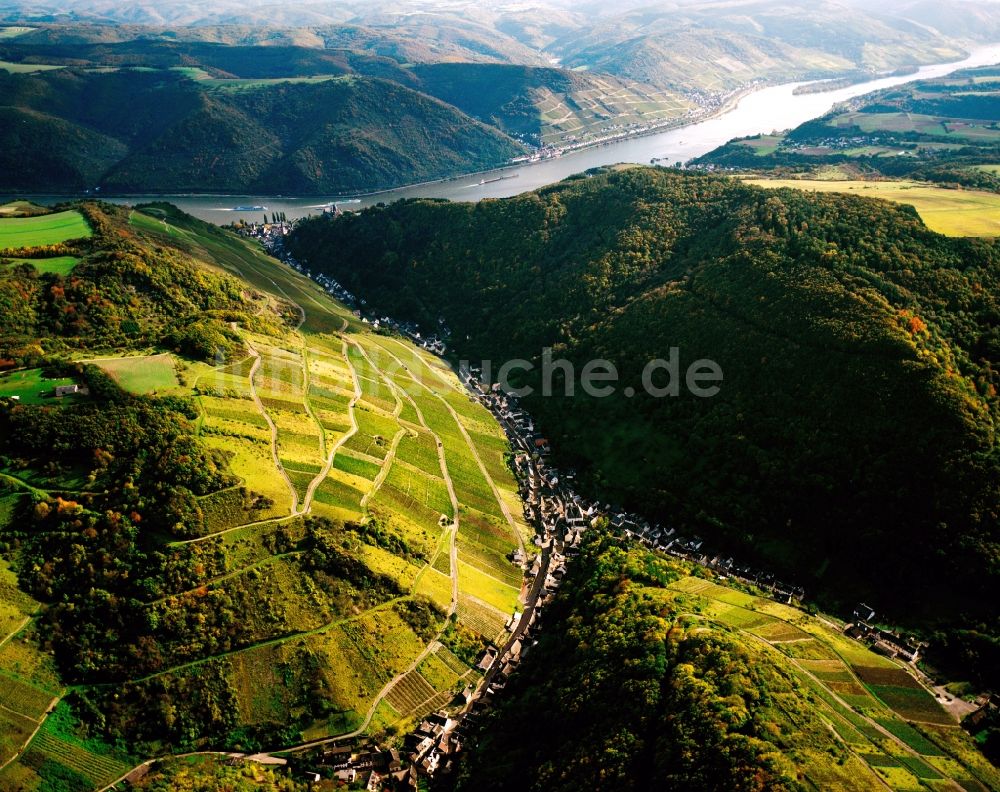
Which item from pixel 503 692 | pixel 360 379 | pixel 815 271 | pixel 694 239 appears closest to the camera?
pixel 503 692

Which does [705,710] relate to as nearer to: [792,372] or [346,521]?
[346,521]

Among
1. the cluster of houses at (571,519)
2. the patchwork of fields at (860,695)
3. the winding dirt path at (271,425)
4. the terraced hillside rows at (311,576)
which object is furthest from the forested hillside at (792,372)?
the winding dirt path at (271,425)

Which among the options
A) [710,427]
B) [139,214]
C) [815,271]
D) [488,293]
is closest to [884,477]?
[710,427]

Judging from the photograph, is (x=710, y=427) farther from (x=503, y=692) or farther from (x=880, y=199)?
(x=880, y=199)

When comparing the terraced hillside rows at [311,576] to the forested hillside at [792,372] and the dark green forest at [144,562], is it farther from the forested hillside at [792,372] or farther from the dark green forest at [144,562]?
the forested hillside at [792,372]

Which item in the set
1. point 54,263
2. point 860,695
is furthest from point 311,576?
point 54,263

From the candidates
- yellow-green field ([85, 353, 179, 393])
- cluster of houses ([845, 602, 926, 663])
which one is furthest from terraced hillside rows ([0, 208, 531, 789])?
cluster of houses ([845, 602, 926, 663])

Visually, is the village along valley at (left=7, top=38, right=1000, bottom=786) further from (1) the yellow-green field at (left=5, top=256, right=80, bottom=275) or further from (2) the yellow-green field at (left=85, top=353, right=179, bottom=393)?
(1) the yellow-green field at (left=5, top=256, right=80, bottom=275)
